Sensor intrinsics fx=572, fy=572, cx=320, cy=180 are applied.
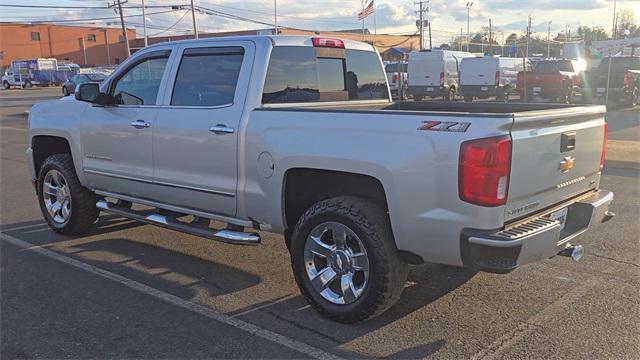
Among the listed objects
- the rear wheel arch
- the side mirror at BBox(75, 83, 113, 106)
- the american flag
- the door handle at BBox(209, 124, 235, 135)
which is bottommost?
the rear wheel arch

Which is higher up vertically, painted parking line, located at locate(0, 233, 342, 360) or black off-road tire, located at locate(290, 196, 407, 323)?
Result: black off-road tire, located at locate(290, 196, 407, 323)

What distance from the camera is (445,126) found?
341 cm

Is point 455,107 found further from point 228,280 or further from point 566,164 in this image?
point 228,280

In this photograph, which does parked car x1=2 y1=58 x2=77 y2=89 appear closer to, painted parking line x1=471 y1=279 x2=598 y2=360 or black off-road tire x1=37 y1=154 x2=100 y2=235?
black off-road tire x1=37 y1=154 x2=100 y2=235

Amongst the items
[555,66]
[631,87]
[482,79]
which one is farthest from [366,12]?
[631,87]

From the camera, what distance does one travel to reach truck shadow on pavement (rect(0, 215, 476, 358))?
12.8 ft

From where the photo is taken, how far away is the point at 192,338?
3.76m

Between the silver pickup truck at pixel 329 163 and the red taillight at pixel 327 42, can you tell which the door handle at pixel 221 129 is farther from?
the red taillight at pixel 327 42

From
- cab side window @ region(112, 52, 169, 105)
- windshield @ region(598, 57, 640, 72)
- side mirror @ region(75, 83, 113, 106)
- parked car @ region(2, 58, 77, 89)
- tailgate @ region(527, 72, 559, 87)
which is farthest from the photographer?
parked car @ region(2, 58, 77, 89)

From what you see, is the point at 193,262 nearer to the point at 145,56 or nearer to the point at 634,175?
the point at 145,56

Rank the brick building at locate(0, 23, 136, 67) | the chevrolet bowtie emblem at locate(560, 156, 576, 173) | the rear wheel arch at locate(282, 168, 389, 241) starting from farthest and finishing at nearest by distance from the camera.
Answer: the brick building at locate(0, 23, 136, 67) < the rear wheel arch at locate(282, 168, 389, 241) < the chevrolet bowtie emblem at locate(560, 156, 576, 173)

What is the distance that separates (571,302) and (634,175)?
6.13 metres

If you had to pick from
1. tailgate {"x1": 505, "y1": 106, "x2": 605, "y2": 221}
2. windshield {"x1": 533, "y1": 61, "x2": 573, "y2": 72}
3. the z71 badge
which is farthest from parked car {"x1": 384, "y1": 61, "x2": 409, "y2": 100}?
the z71 badge

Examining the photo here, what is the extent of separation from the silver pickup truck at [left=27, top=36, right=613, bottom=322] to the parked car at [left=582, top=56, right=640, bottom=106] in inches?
800
